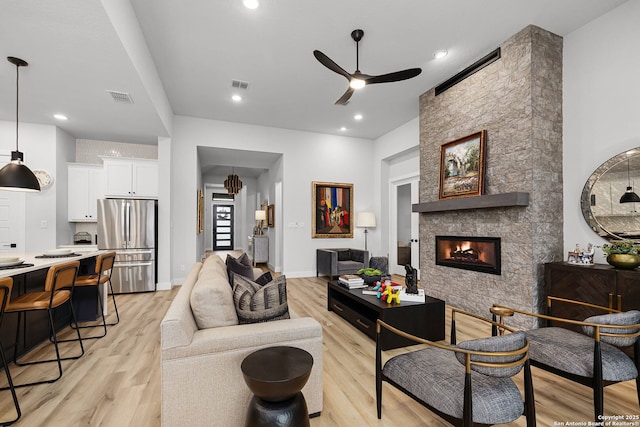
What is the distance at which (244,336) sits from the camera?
5.43ft

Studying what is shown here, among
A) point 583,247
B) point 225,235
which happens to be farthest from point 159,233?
point 225,235

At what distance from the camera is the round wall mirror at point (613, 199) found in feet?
9.25

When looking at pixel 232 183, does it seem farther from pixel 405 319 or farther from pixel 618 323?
pixel 618 323

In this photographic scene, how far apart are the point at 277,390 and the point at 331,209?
221 inches

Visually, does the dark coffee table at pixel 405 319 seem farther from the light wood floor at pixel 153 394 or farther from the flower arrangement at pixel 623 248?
the flower arrangement at pixel 623 248

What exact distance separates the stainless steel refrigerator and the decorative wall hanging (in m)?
3.20

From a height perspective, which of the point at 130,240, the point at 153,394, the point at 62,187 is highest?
the point at 62,187

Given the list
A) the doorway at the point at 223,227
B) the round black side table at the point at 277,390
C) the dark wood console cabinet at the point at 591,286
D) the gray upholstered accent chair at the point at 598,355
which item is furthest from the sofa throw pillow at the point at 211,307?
the doorway at the point at 223,227

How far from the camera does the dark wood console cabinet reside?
8.15ft

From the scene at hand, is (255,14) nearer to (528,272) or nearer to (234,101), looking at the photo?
(234,101)

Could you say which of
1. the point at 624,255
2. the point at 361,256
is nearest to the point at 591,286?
the point at 624,255

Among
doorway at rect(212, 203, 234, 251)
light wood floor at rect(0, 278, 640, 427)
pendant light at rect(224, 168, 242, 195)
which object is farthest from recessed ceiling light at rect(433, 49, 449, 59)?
doorway at rect(212, 203, 234, 251)

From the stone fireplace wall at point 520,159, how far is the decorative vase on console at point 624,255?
62cm

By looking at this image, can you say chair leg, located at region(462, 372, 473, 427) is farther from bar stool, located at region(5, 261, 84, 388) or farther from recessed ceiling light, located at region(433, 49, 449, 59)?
recessed ceiling light, located at region(433, 49, 449, 59)
